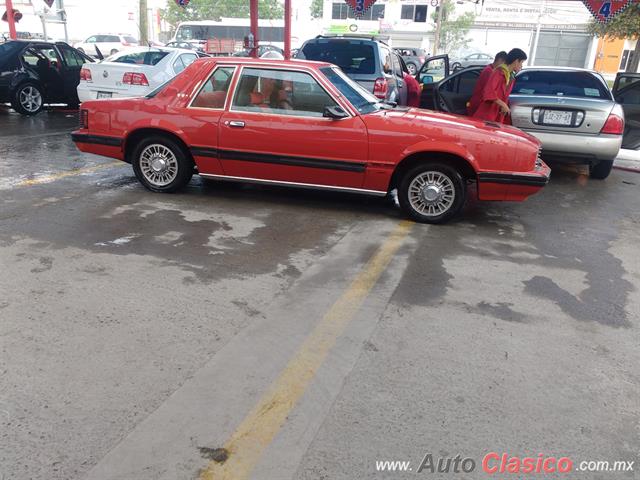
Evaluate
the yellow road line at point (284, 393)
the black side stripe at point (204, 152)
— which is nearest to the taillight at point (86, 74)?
the black side stripe at point (204, 152)

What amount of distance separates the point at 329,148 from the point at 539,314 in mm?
2613

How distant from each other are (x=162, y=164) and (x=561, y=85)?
227 inches

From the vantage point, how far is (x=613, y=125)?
23.3ft

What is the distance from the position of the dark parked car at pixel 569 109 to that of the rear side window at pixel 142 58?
5.84m

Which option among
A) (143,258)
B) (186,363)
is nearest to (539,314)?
(186,363)

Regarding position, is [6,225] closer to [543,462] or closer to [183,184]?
[183,184]

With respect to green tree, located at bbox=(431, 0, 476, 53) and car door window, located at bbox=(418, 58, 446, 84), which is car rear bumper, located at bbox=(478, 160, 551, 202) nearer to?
car door window, located at bbox=(418, 58, 446, 84)

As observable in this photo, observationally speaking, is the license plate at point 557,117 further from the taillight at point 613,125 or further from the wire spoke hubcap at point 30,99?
the wire spoke hubcap at point 30,99

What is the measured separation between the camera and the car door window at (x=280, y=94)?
5.45 metres

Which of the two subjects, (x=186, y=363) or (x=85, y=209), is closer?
(x=186, y=363)

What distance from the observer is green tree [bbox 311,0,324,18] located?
→ 63906mm

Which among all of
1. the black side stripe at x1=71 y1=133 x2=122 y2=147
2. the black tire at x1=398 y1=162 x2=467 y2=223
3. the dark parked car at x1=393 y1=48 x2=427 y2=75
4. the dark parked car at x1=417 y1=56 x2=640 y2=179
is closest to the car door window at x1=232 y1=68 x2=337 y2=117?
the black tire at x1=398 y1=162 x2=467 y2=223

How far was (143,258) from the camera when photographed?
4.30 metres

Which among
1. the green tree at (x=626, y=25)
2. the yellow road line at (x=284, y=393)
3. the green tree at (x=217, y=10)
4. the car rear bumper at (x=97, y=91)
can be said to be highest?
the green tree at (x=217, y=10)
